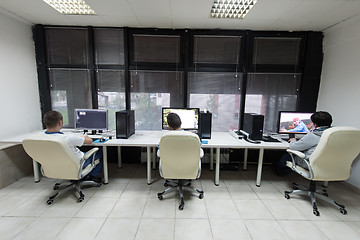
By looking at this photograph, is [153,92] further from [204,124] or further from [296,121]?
[296,121]

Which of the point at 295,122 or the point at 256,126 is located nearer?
the point at 256,126

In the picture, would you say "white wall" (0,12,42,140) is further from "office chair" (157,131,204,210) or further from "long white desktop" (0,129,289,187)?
"office chair" (157,131,204,210)

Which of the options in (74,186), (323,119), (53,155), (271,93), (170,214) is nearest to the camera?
(53,155)

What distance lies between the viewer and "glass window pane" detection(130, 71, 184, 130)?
3059 mm

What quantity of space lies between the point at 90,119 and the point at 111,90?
0.68 m

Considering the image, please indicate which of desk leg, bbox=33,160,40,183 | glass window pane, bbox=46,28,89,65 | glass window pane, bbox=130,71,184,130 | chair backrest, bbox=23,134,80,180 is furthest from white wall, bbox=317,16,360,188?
desk leg, bbox=33,160,40,183

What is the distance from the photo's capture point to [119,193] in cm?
223

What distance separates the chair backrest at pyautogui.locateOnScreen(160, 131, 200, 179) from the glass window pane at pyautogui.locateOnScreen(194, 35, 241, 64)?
1879 millimetres

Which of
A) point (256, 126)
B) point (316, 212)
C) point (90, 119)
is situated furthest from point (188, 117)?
point (316, 212)

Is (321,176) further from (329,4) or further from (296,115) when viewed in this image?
(329,4)

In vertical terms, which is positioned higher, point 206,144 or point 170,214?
point 206,144

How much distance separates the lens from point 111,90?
308 centimetres

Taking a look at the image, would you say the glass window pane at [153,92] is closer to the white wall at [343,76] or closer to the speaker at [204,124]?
the speaker at [204,124]

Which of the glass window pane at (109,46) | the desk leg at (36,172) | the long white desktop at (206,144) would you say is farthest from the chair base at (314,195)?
the desk leg at (36,172)
